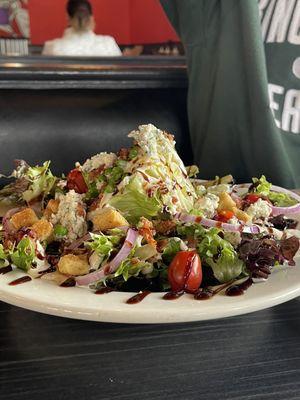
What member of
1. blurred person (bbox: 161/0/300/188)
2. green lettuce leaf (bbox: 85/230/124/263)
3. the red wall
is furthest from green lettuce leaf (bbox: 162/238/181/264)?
the red wall

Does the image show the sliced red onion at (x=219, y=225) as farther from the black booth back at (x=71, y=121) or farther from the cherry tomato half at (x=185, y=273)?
the black booth back at (x=71, y=121)

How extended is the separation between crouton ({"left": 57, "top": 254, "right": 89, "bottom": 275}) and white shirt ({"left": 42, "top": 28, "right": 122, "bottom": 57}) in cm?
514

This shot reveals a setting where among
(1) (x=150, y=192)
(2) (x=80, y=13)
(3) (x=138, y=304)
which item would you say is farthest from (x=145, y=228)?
(2) (x=80, y=13)

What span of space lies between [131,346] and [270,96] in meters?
1.79

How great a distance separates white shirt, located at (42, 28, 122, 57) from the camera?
243 inches

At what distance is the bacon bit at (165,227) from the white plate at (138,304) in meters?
0.35

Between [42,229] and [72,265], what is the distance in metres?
0.23

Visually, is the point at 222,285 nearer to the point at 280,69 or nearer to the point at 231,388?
the point at 231,388

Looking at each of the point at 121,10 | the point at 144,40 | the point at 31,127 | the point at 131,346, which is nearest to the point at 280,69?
the point at 31,127

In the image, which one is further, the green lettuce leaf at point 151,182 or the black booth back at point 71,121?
the black booth back at point 71,121

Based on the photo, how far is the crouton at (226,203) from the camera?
1.69 metres

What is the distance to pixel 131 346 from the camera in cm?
116

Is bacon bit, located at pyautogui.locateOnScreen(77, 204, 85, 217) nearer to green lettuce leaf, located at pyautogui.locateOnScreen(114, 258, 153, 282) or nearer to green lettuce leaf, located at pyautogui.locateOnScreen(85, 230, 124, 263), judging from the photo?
green lettuce leaf, located at pyautogui.locateOnScreen(85, 230, 124, 263)

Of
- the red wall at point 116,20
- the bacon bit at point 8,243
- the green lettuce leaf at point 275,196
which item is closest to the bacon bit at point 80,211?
the bacon bit at point 8,243
